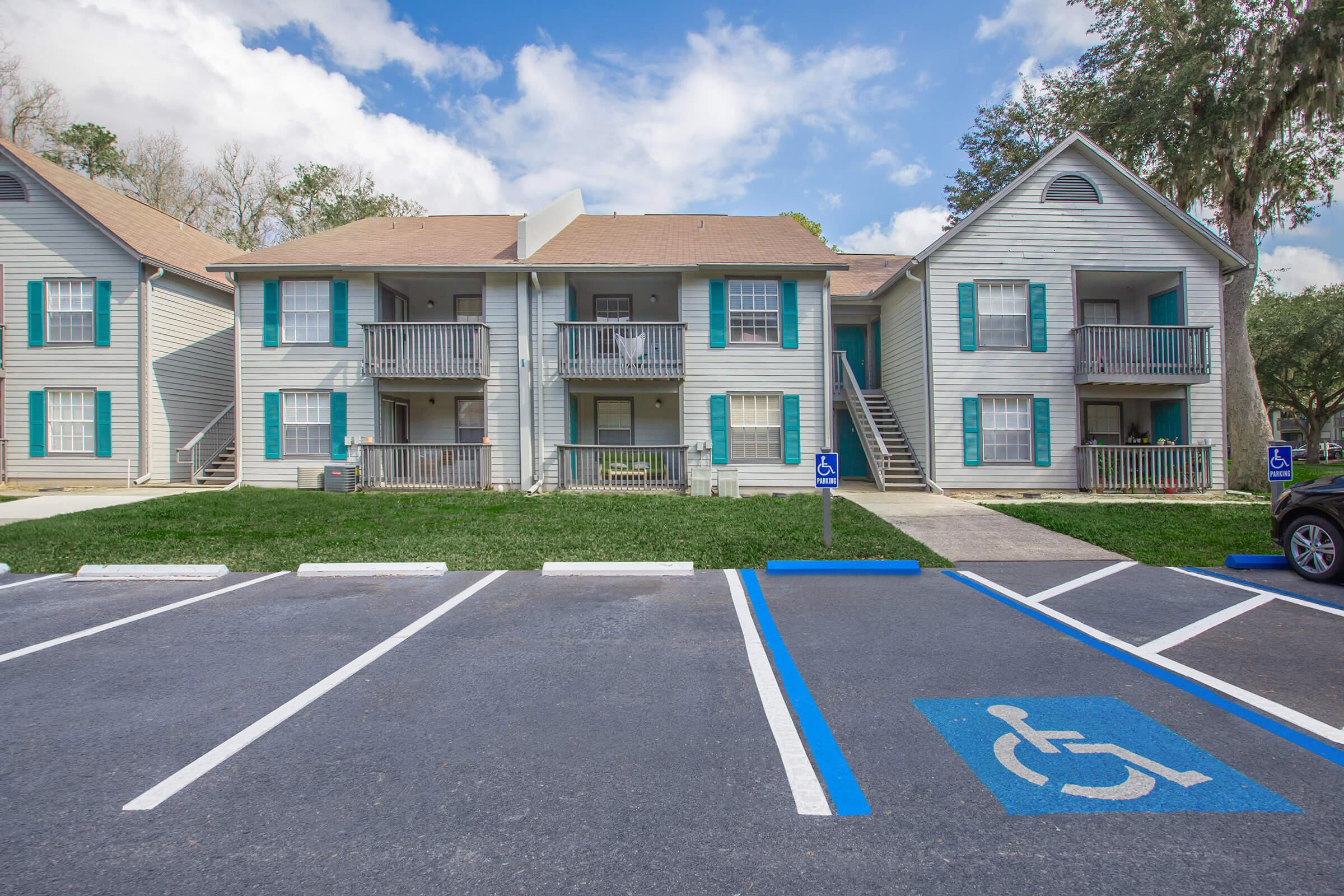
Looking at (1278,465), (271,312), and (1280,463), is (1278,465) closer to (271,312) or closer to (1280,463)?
(1280,463)

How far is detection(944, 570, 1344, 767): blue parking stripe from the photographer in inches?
130

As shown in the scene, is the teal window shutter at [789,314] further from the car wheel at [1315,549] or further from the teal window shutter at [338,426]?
the teal window shutter at [338,426]

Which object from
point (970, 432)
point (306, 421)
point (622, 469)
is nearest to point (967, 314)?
point (970, 432)

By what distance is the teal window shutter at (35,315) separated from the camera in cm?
1636

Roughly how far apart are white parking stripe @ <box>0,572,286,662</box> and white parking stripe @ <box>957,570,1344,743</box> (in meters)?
7.95

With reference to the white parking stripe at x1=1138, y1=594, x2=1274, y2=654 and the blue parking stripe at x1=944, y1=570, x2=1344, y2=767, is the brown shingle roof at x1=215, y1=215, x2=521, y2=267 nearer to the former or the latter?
the blue parking stripe at x1=944, y1=570, x2=1344, y2=767

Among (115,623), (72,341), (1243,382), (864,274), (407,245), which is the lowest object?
(115,623)

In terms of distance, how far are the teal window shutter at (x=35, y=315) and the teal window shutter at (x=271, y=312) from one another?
18.3 ft

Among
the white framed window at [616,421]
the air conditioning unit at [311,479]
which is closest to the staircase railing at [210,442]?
the air conditioning unit at [311,479]

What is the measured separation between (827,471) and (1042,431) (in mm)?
10677

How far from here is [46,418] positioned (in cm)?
1644

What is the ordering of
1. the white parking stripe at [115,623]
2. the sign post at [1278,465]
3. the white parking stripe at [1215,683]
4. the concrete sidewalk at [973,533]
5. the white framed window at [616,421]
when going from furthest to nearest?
the white framed window at [616,421], the concrete sidewalk at [973,533], the sign post at [1278,465], the white parking stripe at [115,623], the white parking stripe at [1215,683]

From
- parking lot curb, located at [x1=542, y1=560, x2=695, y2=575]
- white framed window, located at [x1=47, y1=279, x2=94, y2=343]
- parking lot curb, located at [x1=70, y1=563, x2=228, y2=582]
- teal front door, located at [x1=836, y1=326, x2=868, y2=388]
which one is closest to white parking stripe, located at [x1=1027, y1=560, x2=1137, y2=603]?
parking lot curb, located at [x1=542, y1=560, x2=695, y2=575]

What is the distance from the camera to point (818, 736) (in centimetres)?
345
